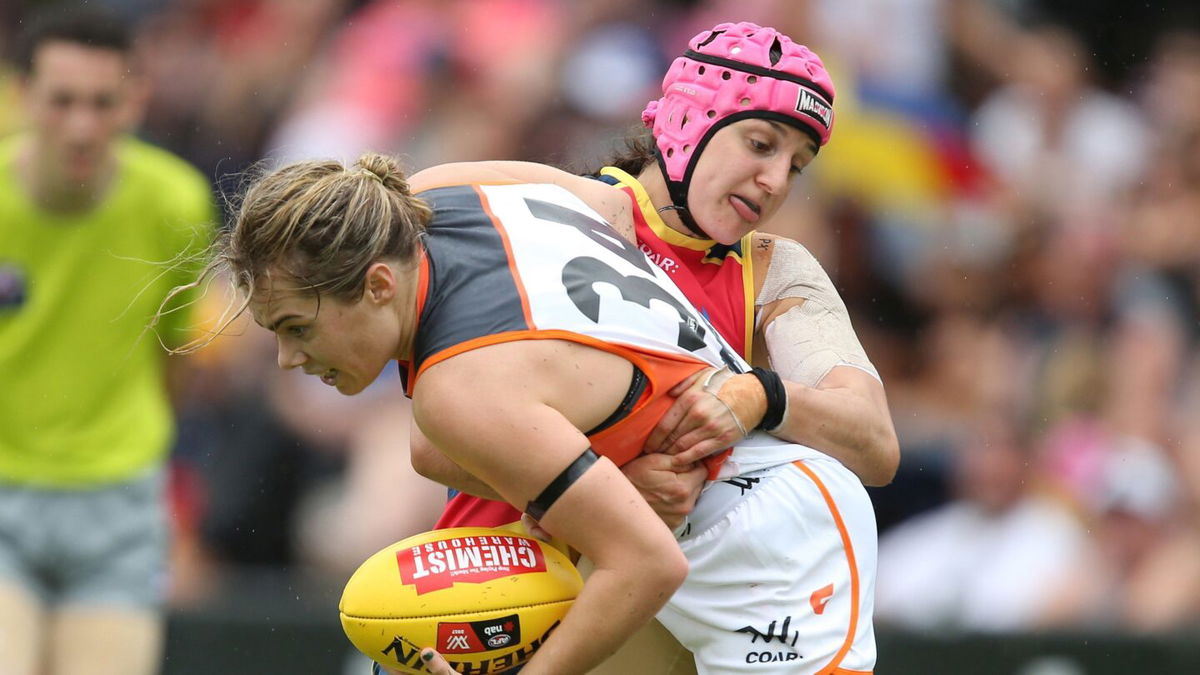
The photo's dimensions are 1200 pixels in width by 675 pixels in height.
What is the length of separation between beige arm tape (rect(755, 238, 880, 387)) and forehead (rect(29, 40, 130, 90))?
2787 millimetres

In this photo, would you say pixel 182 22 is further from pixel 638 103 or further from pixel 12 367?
pixel 12 367

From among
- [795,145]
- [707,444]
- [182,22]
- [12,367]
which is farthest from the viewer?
[182,22]

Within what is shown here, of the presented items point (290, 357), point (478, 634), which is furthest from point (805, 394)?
point (290, 357)

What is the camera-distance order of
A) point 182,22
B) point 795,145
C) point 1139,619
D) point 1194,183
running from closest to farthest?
1. point 795,145
2. point 1139,619
3. point 1194,183
4. point 182,22

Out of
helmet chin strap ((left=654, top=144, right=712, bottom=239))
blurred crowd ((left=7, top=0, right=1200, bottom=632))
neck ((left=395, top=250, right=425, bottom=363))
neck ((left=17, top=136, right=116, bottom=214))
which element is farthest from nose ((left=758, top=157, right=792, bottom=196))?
blurred crowd ((left=7, top=0, right=1200, bottom=632))

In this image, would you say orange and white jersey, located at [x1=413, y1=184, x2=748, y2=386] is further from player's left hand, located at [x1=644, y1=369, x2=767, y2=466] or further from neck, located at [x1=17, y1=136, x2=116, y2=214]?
neck, located at [x1=17, y1=136, x2=116, y2=214]

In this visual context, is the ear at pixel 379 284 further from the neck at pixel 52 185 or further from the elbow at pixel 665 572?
the neck at pixel 52 185

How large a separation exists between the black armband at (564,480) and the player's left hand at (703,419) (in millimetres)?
366

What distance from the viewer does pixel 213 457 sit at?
792 cm

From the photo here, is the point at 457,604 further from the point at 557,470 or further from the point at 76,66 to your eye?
the point at 76,66

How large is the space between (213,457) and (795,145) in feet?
15.0

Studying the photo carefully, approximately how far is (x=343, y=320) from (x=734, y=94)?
1198 mm

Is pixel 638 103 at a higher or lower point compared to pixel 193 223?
higher

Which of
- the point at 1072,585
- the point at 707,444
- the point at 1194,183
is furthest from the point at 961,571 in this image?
the point at 707,444
